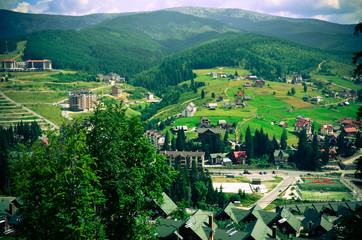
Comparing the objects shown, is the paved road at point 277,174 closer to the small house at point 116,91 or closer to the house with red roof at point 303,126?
the house with red roof at point 303,126

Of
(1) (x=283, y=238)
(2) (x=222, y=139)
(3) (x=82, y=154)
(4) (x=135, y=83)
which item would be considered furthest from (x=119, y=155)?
(4) (x=135, y=83)

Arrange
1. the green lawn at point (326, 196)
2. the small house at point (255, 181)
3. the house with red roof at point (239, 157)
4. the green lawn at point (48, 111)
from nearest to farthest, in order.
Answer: the green lawn at point (326, 196), the small house at point (255, 181), the house with red roof at point (239, 157), the green lawn at point (48, 111)

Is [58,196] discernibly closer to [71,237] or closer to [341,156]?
[71,237]

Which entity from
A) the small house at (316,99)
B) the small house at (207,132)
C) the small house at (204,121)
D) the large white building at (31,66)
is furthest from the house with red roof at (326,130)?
the large white building at (31,66)

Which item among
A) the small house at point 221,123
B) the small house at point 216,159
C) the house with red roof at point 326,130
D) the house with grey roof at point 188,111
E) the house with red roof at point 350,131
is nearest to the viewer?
the small house at point 216,159

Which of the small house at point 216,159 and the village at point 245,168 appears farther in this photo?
the small house at point 216,159

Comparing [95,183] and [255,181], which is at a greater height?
[95,183]

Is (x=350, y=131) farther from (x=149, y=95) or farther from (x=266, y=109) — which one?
(x=149, y=95)

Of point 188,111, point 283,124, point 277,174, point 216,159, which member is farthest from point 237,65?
point 277,174

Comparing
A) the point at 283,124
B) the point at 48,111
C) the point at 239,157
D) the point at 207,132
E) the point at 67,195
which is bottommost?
the point at 239,157

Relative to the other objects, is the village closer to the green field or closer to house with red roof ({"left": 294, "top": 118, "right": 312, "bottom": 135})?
house with red roof ({"left": 294, "top": 118, "right": 312, "bottom": 135})

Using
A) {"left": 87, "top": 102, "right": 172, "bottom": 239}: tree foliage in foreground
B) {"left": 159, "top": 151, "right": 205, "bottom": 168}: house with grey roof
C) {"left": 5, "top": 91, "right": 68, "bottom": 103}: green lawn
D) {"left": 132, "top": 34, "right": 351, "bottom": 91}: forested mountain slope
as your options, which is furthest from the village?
{"left": 132, "top": 34, "right": 351, "bottom": 91}: forested mountain slope
